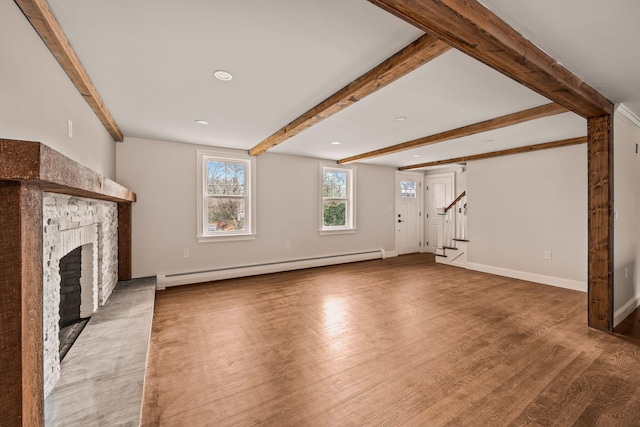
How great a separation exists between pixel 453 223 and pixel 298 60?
5.35 meters

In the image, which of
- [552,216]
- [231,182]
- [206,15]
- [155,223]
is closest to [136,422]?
[206,15]

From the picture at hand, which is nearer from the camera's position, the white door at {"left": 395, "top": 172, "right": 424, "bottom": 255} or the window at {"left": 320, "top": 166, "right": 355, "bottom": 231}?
the window at {"left": 320, "top": 166, "right": 355, "bottom": 231}

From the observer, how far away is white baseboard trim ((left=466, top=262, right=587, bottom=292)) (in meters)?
4.27

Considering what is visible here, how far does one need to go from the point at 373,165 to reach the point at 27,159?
6324 millimetres

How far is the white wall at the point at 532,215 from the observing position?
428cm

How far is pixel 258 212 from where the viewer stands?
5133 millimetres

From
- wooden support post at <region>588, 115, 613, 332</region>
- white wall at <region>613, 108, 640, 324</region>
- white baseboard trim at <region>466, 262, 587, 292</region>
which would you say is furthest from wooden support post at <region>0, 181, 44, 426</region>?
white baseboard trim at <region>466, 262, 587, 292</region>

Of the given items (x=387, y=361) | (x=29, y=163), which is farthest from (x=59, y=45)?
(x=387, y=361)

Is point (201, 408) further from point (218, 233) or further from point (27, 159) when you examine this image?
point (218, 233)

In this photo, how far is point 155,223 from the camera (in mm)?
4301

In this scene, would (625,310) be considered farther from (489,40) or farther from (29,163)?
(29,163)

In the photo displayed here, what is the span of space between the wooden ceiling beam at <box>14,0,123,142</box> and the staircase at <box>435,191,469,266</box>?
610cm

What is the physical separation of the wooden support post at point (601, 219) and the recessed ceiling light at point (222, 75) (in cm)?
351

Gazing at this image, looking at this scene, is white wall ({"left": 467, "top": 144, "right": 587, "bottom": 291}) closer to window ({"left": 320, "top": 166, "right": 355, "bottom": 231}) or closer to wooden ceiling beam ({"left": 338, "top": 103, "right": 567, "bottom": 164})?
wooden ceiling beam ({"left": 338, "top": 103, "right": 567, "bottom": 164})
